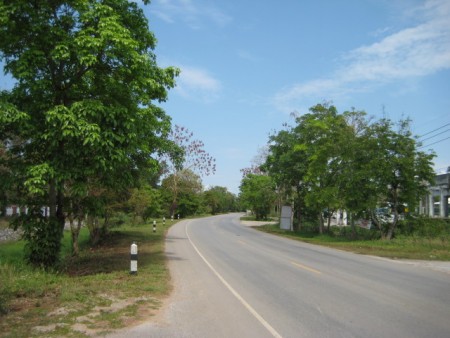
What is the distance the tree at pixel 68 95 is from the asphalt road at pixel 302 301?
13.8 ft

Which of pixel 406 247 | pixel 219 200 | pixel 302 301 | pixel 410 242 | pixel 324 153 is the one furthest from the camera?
pixel 219 200

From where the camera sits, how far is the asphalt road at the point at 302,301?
7.13m

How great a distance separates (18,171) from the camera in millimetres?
12469

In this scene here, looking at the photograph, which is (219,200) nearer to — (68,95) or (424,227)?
(424,227)

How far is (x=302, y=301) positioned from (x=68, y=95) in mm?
→ 8739

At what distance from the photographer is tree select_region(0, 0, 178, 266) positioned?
1135cm

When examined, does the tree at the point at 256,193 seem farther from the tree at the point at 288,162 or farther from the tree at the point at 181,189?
the tree at the point at 288,162

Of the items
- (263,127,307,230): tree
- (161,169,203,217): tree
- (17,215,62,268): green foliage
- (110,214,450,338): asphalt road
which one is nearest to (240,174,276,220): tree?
(161,169,203,217): tree

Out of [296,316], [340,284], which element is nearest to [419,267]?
[340,284]

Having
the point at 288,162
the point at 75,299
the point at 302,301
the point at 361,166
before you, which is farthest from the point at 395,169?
the point at 75,299

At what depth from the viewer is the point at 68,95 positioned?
12.8m

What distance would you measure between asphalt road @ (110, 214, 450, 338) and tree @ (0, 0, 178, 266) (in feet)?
13.8

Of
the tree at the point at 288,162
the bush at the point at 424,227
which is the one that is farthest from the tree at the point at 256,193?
the bush at the point at 424,227

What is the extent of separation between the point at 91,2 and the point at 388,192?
21376 mm
